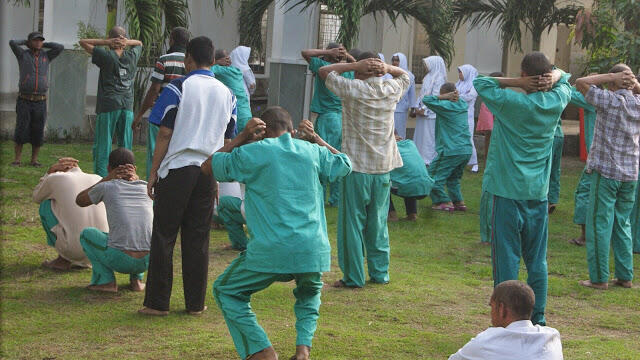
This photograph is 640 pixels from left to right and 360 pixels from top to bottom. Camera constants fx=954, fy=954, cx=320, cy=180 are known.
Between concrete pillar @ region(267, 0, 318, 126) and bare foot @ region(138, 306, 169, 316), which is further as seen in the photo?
concrete pillar @ region(267, 0, 318, 126)

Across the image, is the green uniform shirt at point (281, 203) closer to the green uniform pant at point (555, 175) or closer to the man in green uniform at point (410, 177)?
the man in green uniform at point (410, 177)

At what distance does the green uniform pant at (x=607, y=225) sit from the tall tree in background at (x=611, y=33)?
7474 mm

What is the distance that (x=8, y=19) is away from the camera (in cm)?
1750

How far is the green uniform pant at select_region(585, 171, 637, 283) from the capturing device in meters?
8.23

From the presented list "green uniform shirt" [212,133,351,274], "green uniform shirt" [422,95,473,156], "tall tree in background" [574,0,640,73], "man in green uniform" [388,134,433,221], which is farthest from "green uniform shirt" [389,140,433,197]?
"tall tree in background" [574,0,640,73]

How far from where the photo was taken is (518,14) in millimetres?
17250

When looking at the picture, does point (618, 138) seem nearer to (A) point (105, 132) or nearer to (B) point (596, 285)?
(B) point (596, 285)

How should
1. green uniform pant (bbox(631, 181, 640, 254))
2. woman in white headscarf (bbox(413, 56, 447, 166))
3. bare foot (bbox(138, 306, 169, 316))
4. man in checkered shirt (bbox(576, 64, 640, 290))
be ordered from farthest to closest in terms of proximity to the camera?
woman in white headscarf (bbox(413, 56, 447, 166))
green uniform pant (bbox(631, 181, 640, 254))
man in checkered shirt (bbox(576, 64, 640, 290))
bare foot (bbox(138, 306, 169, 316))

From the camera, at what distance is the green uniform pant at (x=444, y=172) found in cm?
1191

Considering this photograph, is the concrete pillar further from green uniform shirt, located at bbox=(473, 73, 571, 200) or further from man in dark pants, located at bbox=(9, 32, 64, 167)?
green uniform shirt, located at bbox=(473, 73, 571, 200)

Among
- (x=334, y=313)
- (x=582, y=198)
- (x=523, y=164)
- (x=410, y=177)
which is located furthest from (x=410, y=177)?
(x=523, y=164)

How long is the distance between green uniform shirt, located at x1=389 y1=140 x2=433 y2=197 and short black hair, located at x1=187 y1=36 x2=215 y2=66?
4.64 meters

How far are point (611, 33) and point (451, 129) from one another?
637cm

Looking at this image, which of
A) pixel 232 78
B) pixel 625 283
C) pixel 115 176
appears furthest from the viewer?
pixel 232 78
